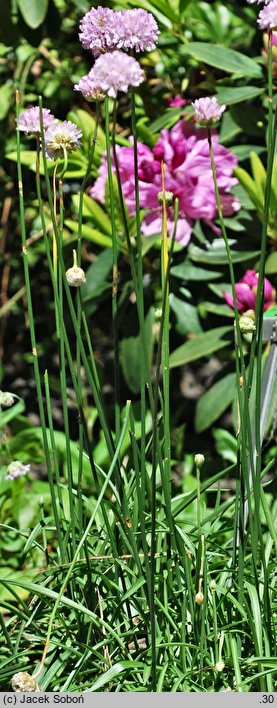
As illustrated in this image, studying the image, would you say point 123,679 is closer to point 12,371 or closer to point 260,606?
point 260,606

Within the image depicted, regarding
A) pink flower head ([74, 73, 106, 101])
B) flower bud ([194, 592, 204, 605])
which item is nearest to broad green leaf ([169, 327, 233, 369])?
flower bud ([194, 592, 204, 605])

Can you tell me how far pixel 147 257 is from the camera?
2.00 meters

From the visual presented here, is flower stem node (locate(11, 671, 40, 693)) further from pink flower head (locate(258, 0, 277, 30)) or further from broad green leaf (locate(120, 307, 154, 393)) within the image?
broad green leaf (locate(120, 307, 154, 393))

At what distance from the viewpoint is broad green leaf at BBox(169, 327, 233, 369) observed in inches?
71.7

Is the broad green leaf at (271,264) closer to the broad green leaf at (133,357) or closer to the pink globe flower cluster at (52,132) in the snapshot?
the broad green leaf at (133,357)

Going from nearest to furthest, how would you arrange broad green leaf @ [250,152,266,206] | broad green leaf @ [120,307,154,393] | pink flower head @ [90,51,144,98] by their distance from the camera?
pink flower head @ [90,51,144,98]
broad green leaf @ [250,152,266,206]
broad green leaf @ [120,307,154,393]

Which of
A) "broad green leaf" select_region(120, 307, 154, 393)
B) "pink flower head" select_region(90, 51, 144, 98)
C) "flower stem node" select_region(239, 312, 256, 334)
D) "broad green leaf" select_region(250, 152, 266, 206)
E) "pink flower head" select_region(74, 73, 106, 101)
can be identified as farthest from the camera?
"broad green leaf" select_region(120, 307, 154, 393)

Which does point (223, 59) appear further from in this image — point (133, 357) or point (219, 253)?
point (133, 357)

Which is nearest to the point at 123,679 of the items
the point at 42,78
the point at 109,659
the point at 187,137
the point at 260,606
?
the point at 109,659

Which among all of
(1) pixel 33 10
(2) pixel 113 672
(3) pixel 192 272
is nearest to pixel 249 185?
(3) pixel 192 272

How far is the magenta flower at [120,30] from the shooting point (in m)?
0.88

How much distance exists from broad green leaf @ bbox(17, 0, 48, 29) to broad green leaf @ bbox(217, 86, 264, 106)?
0.37 metres

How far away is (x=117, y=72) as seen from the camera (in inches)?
31.9

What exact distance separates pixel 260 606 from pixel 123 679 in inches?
7.3
